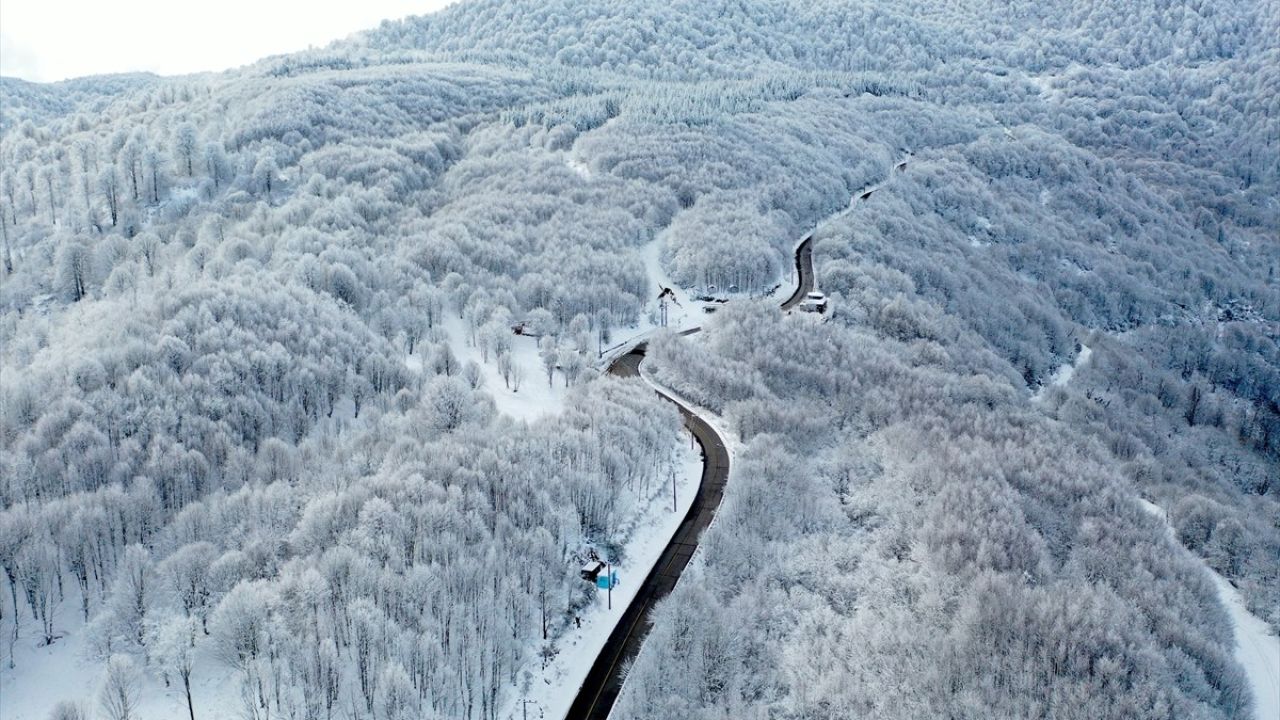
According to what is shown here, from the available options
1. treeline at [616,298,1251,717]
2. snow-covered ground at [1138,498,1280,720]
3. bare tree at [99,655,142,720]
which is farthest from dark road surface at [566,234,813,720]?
snow-covered ground at [1138,498,1280,720]

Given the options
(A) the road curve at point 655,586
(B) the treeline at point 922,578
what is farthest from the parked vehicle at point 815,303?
(A) the road curve at point 655,586

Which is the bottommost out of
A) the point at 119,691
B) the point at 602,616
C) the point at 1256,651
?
the point at 1256,651

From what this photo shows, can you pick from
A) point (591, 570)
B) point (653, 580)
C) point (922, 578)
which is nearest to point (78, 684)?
point (591, 570)

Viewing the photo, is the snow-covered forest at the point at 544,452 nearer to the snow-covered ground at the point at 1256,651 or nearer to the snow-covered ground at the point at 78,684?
the snow-covered ground at the point at 78,684

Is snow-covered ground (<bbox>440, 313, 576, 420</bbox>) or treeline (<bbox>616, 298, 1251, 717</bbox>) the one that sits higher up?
snow-covered ground (<bbox>440, 313, 576, 420</bbox>)

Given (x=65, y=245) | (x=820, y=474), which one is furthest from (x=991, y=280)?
(x=65, y=245)

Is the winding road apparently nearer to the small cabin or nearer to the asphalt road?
the small cabin

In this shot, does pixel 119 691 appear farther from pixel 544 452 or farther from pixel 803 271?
pixel 803 271
